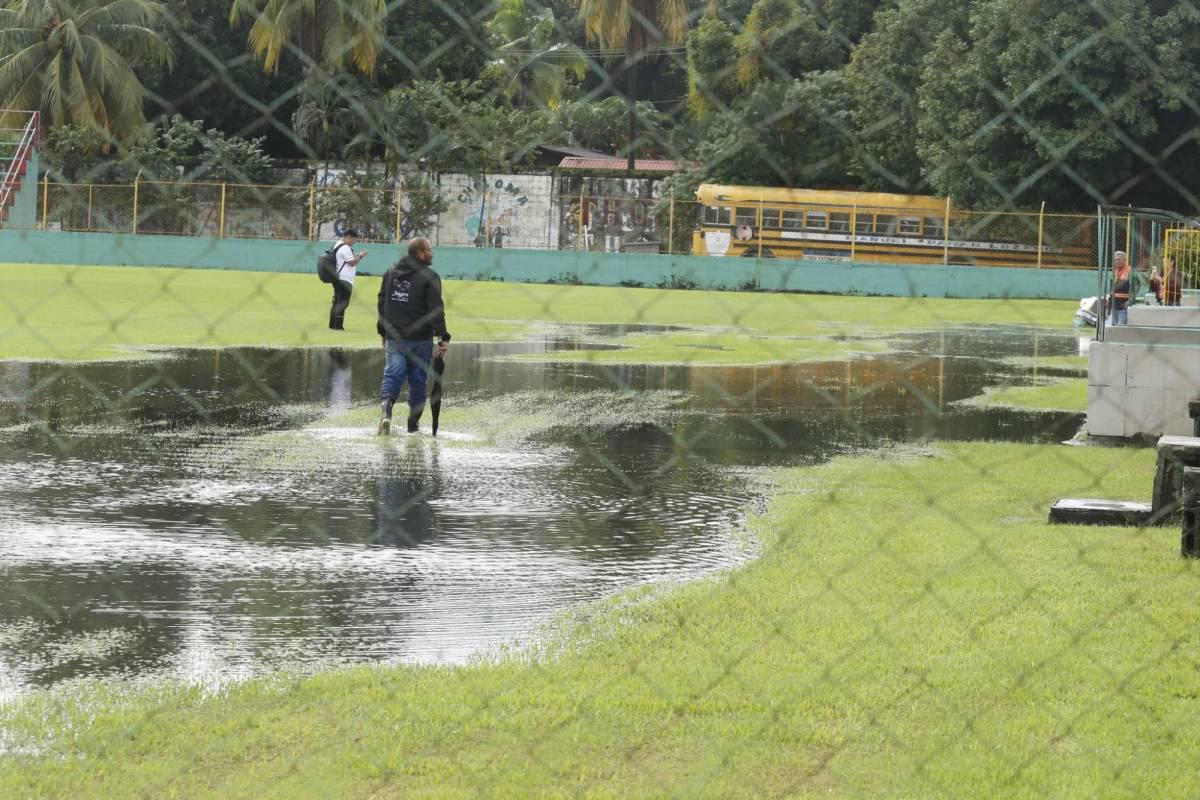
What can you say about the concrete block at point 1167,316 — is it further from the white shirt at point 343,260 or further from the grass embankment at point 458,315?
the white shirt at point 343,260

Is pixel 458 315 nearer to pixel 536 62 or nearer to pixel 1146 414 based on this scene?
pixel 1146 414

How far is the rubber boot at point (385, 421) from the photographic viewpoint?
37.1 ft

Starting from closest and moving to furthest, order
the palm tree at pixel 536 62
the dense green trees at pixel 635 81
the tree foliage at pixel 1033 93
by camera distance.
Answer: the dense green trees at pixel 635 81
the palm tree at pixel 536 62
the tree foliage at pixel 1033 93

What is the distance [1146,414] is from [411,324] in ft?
18.4

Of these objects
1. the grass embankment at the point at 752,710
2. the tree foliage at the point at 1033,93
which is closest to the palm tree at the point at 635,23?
the grass embankment at the point at 752,710

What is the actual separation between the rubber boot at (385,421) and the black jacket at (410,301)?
1.64ft

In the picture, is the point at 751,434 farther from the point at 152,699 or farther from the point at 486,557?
the point at 152,699

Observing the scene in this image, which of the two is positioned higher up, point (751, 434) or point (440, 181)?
point (440, 181)

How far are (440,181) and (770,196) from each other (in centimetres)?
1045

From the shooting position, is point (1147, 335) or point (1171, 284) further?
point (1171, 284)

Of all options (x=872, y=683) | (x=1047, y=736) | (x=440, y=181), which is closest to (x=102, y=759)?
(x=872, y=683)

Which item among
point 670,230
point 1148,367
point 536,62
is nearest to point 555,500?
point 536,62

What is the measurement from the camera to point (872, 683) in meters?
4.94

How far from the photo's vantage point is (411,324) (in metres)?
11.1
